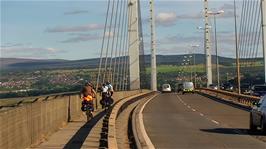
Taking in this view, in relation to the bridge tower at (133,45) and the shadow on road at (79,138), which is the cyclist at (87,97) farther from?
the bridge tower at (133,45)

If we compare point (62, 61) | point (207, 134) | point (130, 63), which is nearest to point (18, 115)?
point (207, 134)

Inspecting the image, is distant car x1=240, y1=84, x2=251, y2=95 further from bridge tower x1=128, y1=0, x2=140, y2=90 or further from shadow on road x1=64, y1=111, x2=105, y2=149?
shadow on road x1=64, y1=111, x2=105, y2=149

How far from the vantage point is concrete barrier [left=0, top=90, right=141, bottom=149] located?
13872 mm

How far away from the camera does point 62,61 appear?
5509 centimetres

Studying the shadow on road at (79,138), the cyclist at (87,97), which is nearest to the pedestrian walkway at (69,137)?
the shadow on road at (79,138)

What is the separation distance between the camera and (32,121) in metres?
17.7

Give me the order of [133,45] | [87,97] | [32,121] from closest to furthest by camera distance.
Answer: [32,121], [87,97], [133,45]

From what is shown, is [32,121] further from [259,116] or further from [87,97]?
[87,97]

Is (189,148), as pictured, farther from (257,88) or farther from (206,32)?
(206,32)

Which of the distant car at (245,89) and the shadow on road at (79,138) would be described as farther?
the distant car at (245,89)

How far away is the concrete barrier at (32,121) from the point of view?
13.9 meters

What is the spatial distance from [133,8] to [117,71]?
21.2 feet

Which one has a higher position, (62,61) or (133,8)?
(133,8)

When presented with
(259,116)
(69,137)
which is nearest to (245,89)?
(259,116)
